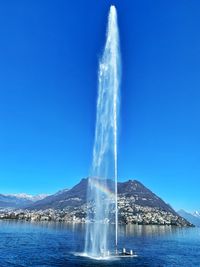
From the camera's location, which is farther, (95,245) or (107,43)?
(95,245)

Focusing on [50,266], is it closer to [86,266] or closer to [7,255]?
[86,266]

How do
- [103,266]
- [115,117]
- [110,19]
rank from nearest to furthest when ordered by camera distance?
[103,266], [110,19], [115,117]

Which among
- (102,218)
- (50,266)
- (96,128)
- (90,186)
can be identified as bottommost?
(50,266)

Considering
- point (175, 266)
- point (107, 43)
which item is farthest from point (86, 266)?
point (107, 43)

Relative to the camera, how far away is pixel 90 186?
86.0m

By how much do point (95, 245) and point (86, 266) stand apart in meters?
17.9

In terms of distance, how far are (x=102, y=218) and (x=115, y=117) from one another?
25113 mm

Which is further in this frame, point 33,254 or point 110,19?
point 33,254

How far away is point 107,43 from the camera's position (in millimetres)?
84750

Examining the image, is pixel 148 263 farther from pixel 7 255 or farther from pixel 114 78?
pixel 114 78

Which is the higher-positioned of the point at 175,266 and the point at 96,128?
the point at 96,128

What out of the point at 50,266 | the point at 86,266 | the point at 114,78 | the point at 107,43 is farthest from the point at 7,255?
the point at 107,43

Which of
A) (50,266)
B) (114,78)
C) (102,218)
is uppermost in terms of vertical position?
(114,78)

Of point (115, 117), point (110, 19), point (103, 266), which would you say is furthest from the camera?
point (115, 117)
